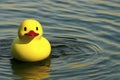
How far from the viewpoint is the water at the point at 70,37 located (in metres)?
10.0

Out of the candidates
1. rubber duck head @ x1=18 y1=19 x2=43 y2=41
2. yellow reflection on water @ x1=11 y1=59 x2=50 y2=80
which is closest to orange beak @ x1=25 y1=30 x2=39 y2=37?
rubber duck head @ x1=18 y1=19 x2=43 y2=41

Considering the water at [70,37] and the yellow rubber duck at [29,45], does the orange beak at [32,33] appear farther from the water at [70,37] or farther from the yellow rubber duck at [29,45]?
the water at [70,37]

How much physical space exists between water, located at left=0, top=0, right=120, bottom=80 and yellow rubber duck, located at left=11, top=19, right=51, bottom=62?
0.24 metres

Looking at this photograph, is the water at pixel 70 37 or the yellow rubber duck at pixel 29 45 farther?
the yellow rubber duck at pixel 29 45

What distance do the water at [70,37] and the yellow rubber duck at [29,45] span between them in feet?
0.77

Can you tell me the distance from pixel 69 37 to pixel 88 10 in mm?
2776

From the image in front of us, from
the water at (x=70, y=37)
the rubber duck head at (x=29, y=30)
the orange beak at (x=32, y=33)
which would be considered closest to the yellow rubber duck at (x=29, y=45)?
the rubber duck head at (x=29, y=30)

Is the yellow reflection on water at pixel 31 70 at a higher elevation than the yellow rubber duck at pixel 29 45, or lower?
lower

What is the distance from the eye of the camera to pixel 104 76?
981cm

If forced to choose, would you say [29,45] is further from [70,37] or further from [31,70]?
[70,37]

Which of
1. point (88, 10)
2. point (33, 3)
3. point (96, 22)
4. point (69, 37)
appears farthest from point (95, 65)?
point (33, 3)

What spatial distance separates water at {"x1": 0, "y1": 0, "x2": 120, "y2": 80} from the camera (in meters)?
10.0

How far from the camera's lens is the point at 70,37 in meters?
12.3

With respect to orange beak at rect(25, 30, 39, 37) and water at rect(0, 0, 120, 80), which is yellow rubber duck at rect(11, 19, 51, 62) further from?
water at rect(0, 0, 120, 80)
